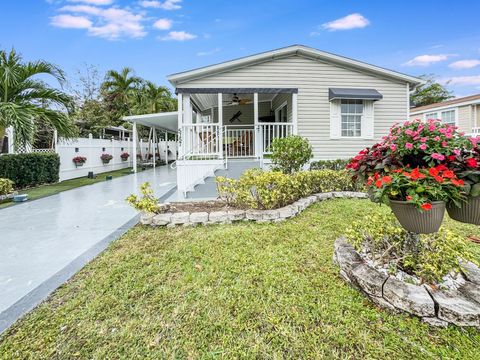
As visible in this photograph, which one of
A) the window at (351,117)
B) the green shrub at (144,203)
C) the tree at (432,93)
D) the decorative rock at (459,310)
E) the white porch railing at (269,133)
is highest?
the tree at (432,93)

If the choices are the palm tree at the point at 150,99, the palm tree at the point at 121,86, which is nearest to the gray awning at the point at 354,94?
the palm tree at the point at 150,99

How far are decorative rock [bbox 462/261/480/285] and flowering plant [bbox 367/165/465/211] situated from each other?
0.72 m

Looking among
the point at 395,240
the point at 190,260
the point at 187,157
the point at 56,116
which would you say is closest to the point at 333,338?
the point at 395,240

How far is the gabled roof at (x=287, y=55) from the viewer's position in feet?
27.4

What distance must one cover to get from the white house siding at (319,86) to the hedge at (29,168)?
22.1ft

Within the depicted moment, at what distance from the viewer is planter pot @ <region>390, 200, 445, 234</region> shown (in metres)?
2.12

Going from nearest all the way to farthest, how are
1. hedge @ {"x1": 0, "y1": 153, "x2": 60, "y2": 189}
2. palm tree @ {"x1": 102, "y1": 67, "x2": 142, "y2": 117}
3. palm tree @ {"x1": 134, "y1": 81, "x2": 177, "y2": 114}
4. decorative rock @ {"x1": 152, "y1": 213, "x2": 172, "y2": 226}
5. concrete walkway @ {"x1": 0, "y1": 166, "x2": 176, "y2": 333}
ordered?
concrete walkway @ {"x1": 0, "y1": 166, "x2": 176, "y2": 333}
decorative rock @ {"x1": 152, "y1": 213, "x2": 172, "y2": 226}
hedge @ {"x1": 0, "y1": 153, "x2": 60, "y2": 189}
palm tree @ {"x1": 102, "y1": 67, "x2": 142, "y2": 117}
palm tree @ {"x1": 134, "y1": 81, "x2": 177, "y2": 114}

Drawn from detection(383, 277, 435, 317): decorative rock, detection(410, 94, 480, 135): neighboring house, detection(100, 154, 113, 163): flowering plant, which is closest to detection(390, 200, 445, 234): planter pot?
detection(383, 277, 435, 317): decorative rock

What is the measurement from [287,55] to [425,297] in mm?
8576

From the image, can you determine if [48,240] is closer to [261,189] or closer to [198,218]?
[198,218]

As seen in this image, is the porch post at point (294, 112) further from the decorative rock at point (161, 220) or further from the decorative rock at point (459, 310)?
the decorative rock at point (459, 310)

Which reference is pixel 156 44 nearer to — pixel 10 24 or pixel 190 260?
pixel 10 24

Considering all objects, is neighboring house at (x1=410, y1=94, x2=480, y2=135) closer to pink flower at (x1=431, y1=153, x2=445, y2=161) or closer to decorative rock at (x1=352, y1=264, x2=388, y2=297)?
pink flower at (x1=431, y1=153, x2=445, y2=161)

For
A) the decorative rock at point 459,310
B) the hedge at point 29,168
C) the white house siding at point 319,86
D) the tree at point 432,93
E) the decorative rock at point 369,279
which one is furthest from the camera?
the tree at point 432,93
